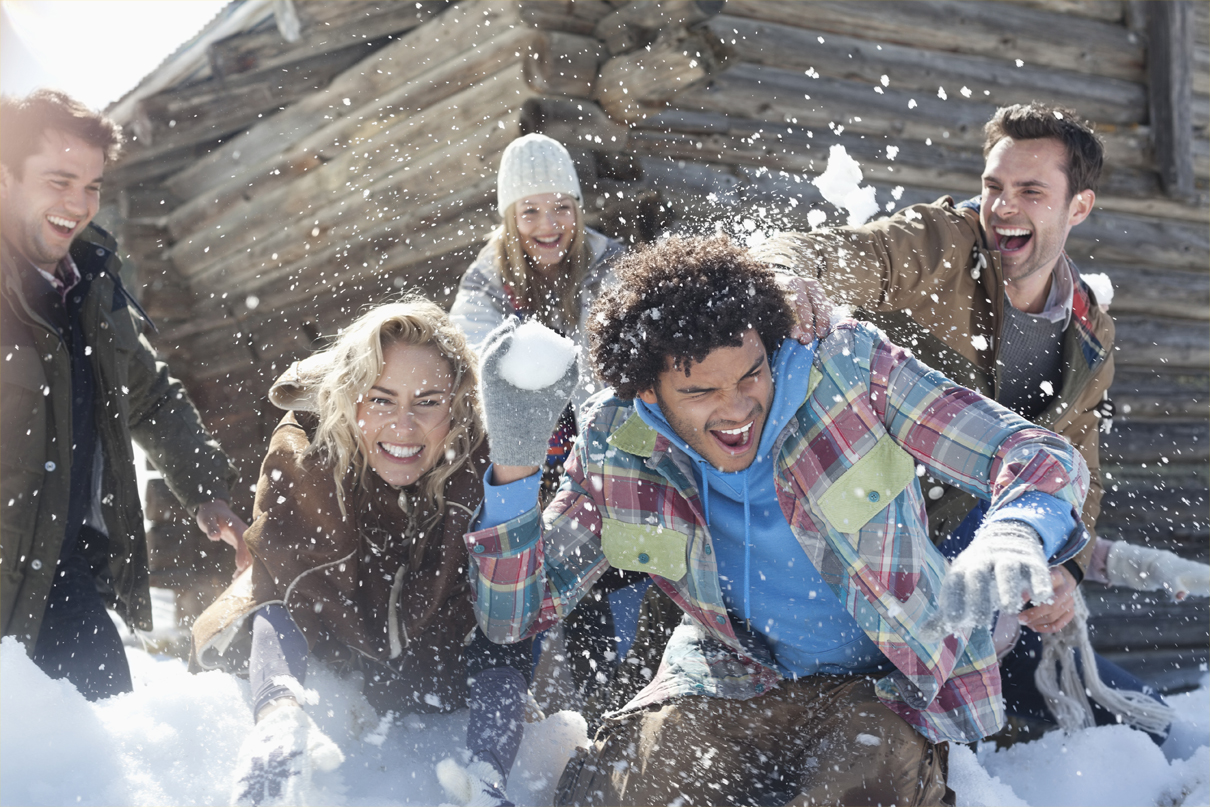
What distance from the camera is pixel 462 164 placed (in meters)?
5.18

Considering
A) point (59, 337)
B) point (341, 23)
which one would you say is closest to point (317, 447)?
point (59, 337)

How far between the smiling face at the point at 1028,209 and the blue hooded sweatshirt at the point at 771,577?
1.61m

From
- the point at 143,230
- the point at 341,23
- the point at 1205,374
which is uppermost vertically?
the point at 341,23

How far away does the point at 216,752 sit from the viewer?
2.68 m

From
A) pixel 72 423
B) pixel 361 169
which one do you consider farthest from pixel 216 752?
pixel 361 169

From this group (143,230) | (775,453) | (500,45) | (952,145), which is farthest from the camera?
(143,230)

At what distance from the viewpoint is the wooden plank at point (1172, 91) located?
252 inches

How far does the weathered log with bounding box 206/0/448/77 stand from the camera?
5738mm

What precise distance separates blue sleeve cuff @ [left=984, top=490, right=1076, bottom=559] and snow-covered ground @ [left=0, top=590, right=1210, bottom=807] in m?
1.18

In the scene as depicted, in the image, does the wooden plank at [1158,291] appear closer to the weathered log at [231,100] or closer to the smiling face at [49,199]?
the weathered log at [231,100]

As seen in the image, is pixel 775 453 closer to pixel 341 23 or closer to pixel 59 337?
pixel 59 337

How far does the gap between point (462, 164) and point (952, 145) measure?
2899 mm

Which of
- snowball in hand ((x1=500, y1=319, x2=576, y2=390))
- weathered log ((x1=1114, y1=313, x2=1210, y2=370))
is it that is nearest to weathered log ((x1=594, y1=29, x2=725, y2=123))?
snowball in hand ((x1=500, y1=319, x2=576, y2=390))

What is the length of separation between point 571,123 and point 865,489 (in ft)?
9.27
